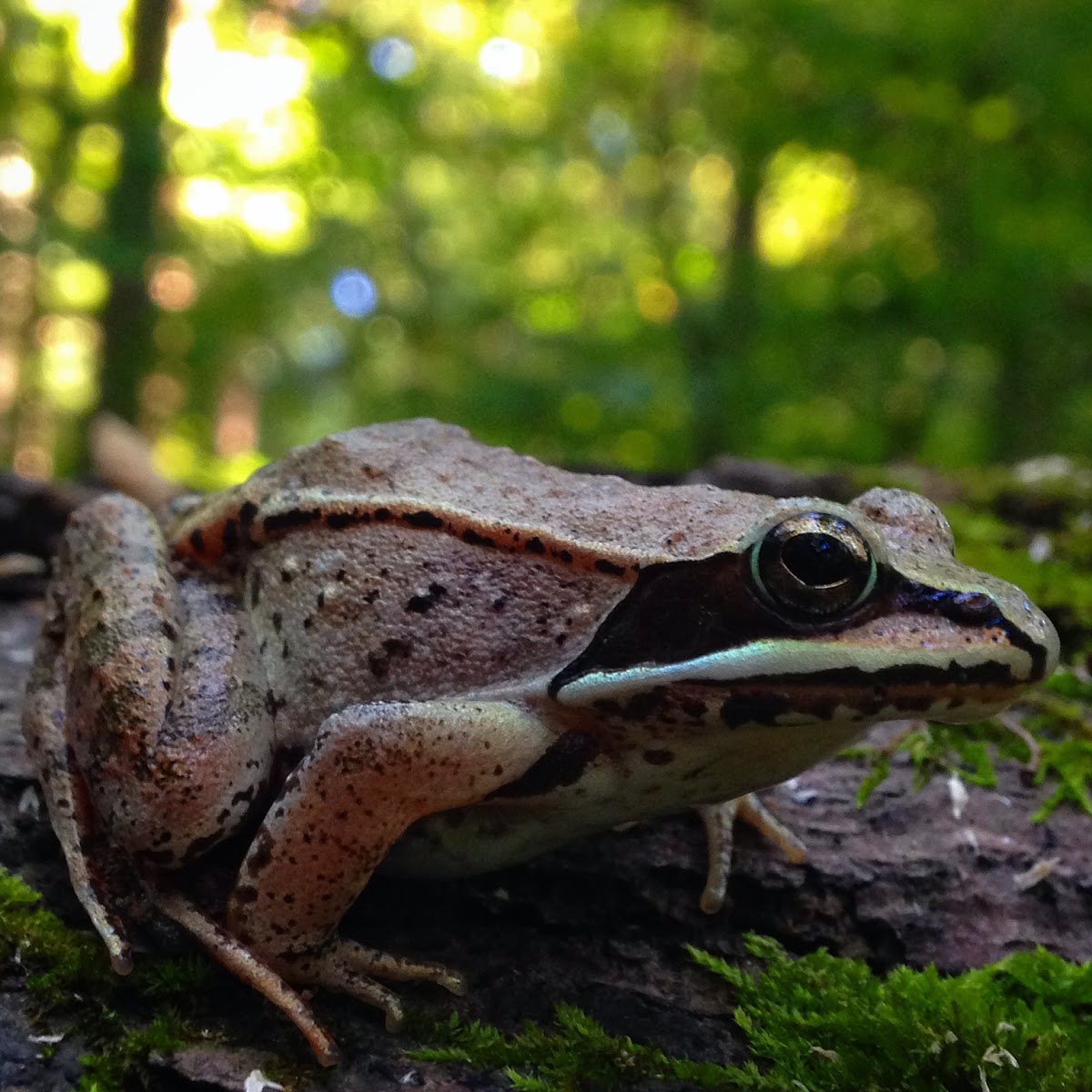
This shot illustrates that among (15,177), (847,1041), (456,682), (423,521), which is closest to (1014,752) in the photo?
(847,1041)

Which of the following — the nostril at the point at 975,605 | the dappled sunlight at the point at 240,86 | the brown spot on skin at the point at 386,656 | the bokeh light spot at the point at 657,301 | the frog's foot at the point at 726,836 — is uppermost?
the dappled sunlight at the point at 240,86

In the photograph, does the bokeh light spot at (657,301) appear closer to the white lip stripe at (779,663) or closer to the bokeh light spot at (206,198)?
the bokeh light spot at (206,198)

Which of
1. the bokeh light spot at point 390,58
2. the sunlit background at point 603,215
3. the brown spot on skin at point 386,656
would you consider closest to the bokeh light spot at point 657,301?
the sunlit background at point 603,215

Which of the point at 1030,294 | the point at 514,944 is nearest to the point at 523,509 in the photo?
the point at 514,944

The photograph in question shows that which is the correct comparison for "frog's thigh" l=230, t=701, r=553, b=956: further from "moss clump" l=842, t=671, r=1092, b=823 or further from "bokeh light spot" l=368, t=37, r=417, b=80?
"bokeh light spot" l=368, t=37, r=417, b=80

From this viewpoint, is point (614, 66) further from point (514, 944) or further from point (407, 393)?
point (514, 944)
